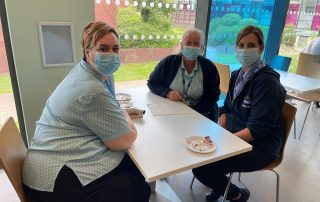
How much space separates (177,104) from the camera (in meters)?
1.75

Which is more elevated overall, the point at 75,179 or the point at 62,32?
the point at 62,32

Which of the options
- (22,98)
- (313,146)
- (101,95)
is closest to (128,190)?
(101,95)

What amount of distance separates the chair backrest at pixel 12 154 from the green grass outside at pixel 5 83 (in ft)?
3.32

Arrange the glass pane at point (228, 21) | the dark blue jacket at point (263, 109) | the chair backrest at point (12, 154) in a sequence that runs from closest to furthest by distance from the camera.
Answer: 1. the chair backrest at point (12, 154)
2. the dark blue jacket at point (263, 109)
3. the glass pane at point (228, 21)

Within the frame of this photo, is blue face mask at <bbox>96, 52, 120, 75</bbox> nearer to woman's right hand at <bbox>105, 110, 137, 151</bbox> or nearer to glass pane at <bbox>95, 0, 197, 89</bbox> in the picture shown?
woman's right hand at <bbox>105, 110, 137, 151</bbox>

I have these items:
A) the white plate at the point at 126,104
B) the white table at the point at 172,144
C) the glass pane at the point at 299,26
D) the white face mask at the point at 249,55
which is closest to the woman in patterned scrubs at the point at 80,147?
the white table at the point at 172,144

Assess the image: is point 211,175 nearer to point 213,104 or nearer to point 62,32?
point 213,104

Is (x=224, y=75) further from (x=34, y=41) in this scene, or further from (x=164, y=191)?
(x=34, y=41)

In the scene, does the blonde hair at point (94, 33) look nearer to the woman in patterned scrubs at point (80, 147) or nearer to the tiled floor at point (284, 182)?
the woman in patterned scrubs at point (80, 147)

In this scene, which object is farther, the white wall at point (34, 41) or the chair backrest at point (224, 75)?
the chair backrest at point (224, 75)

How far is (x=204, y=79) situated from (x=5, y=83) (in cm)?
166

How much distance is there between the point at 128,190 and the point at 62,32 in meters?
1.40

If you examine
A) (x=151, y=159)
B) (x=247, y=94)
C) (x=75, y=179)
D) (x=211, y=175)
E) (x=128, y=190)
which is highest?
(x=247, y=94)

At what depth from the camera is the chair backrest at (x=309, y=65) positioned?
125 inches
